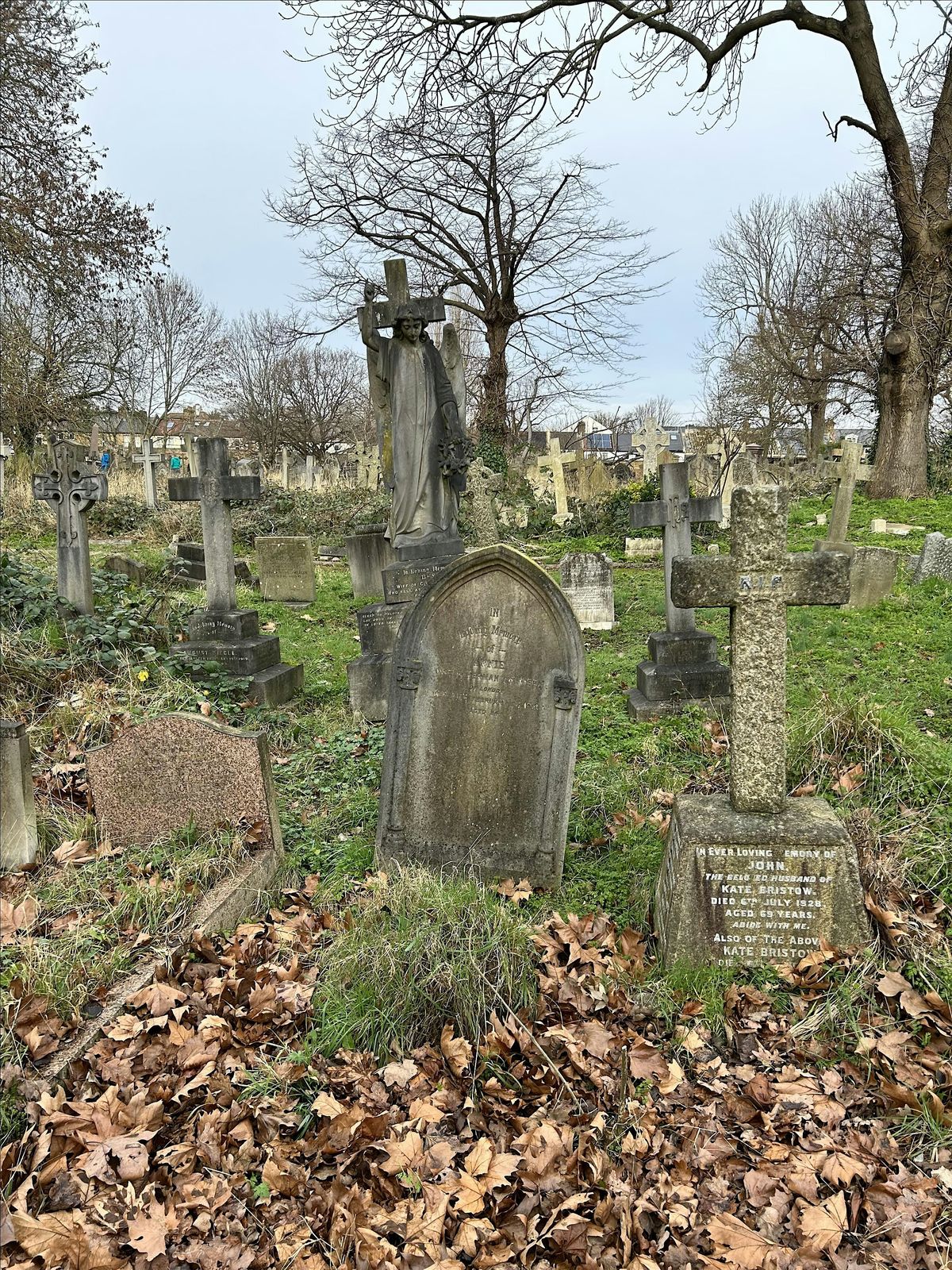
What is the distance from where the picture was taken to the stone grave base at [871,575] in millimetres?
9547

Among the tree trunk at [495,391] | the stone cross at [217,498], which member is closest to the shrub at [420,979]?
the stone cross at [217,498]

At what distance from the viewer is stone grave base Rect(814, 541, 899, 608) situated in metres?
9.55

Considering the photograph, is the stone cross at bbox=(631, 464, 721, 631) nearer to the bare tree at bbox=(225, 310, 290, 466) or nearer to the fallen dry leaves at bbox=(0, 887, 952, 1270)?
the fallen dry leaves at bbox=(0, 887, 952, 1270)

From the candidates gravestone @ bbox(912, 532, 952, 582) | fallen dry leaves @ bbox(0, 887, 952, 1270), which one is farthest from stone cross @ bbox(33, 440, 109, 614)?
Result: gravestone @ bbox(912, 532, 952, 582)

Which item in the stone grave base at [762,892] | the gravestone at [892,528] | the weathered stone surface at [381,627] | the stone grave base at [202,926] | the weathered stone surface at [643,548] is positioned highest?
the gravestone at [892,528]

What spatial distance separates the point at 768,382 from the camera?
2978cm

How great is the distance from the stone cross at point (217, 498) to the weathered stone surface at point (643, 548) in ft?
28.8

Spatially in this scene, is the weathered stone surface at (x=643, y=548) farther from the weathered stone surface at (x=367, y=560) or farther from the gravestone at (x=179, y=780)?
the gravestone at (x=179, y=780)

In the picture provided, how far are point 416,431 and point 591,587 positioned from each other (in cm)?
337

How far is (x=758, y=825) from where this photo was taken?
3432 millimetres

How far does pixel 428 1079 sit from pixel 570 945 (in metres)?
0.92

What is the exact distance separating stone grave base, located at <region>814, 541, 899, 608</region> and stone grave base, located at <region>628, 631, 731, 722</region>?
3610 mm

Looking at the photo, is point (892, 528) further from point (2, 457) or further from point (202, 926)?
point (2, 457)

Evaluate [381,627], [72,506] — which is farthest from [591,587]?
[72,506]
